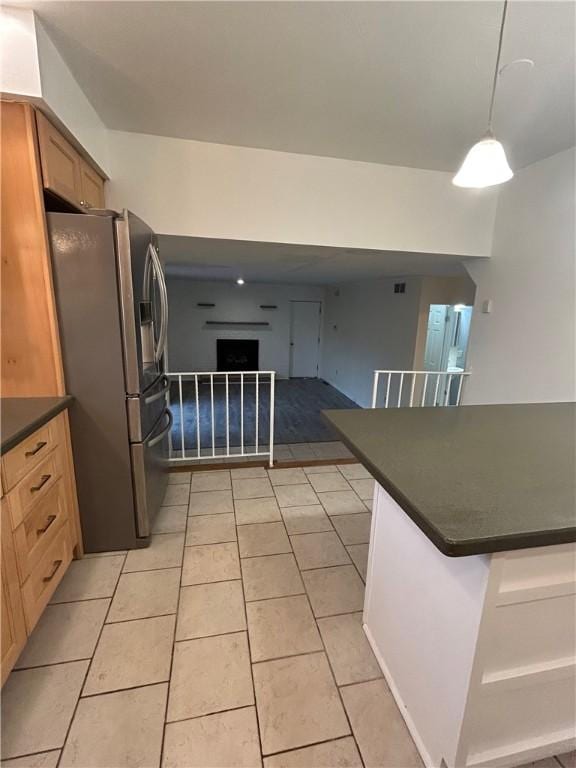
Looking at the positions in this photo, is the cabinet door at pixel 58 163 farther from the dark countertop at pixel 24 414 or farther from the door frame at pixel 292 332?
the door frame at pixel 292 332

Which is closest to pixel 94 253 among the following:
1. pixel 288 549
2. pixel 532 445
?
pixel 288 549

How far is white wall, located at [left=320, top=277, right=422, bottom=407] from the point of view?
202 inches

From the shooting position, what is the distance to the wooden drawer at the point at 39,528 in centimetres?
137

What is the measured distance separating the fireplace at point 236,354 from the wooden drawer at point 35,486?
6.40 m

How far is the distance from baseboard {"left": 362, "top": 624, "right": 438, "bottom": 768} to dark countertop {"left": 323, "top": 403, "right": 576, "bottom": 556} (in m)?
0.87

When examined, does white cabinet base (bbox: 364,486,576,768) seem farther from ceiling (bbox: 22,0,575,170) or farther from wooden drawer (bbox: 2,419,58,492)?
ceiling (bbox: 22,0,575,170)

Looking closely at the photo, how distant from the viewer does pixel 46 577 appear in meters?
1.56

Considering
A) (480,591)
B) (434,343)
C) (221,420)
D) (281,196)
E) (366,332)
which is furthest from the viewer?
(366,332)

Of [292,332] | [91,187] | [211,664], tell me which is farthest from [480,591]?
[292,332]

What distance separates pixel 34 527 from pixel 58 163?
168cm

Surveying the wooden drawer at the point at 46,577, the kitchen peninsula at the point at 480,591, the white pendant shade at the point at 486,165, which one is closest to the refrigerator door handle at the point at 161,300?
the wooden drawer at the point at 46,577

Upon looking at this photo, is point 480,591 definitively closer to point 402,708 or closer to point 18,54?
point 402,708

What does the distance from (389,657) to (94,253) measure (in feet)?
7.24

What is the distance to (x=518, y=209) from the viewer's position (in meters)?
2.69
